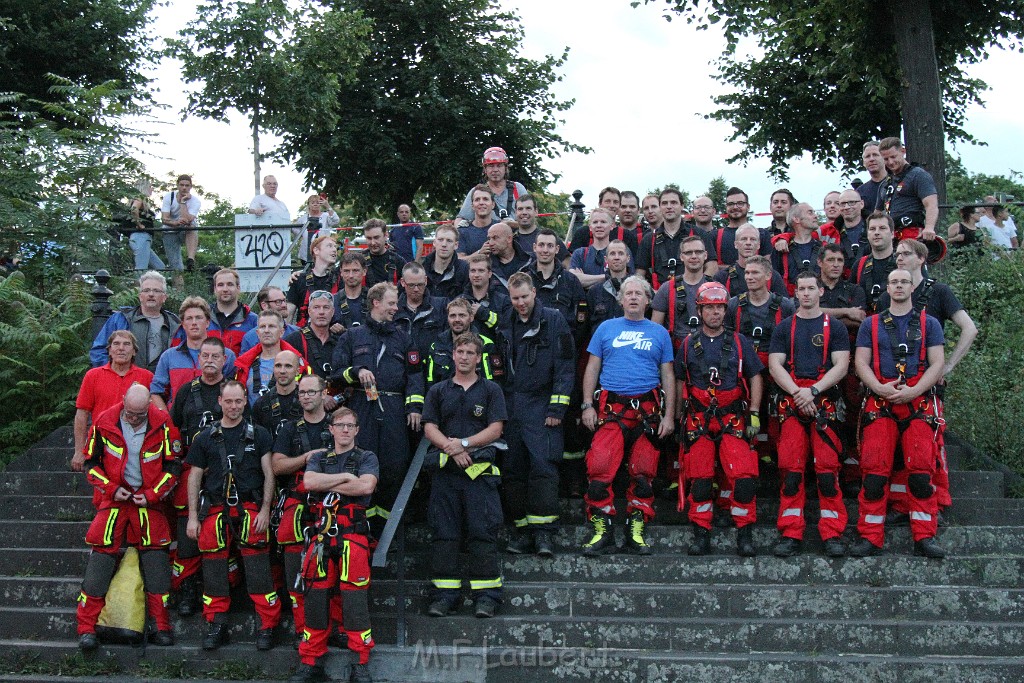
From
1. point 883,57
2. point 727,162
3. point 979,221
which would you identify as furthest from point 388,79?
point 979,221

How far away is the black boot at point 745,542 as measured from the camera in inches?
306

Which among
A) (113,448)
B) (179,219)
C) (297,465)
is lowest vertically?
(297,465)

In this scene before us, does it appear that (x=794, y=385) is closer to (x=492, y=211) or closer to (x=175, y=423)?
(x=492, y=211)

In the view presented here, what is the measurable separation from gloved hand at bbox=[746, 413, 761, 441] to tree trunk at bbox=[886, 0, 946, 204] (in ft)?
24.2

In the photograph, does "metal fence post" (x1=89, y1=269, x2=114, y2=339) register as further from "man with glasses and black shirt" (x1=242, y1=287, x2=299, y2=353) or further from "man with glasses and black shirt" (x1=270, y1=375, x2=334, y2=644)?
"man with glasses and black shirt" (x1=270, y1=375, x2=334, y2=644)

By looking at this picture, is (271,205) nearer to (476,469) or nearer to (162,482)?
(162,482)

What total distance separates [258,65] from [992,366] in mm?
12473

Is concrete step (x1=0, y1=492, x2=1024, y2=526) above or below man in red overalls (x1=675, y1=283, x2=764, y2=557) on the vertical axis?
below

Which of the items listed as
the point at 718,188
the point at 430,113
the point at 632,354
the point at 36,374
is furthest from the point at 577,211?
the point at 718,188

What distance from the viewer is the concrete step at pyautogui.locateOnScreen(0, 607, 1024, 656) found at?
710 centimetres

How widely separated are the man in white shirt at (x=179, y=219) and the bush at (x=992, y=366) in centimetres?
908

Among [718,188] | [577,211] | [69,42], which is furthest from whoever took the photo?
[718,188]

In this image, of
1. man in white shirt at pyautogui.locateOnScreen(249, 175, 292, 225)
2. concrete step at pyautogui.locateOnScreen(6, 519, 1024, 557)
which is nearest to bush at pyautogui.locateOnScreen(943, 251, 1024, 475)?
concrete step at pyautogui.locateOnScreen(6, 519, 1024, 557)

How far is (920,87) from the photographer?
46.5 feet
